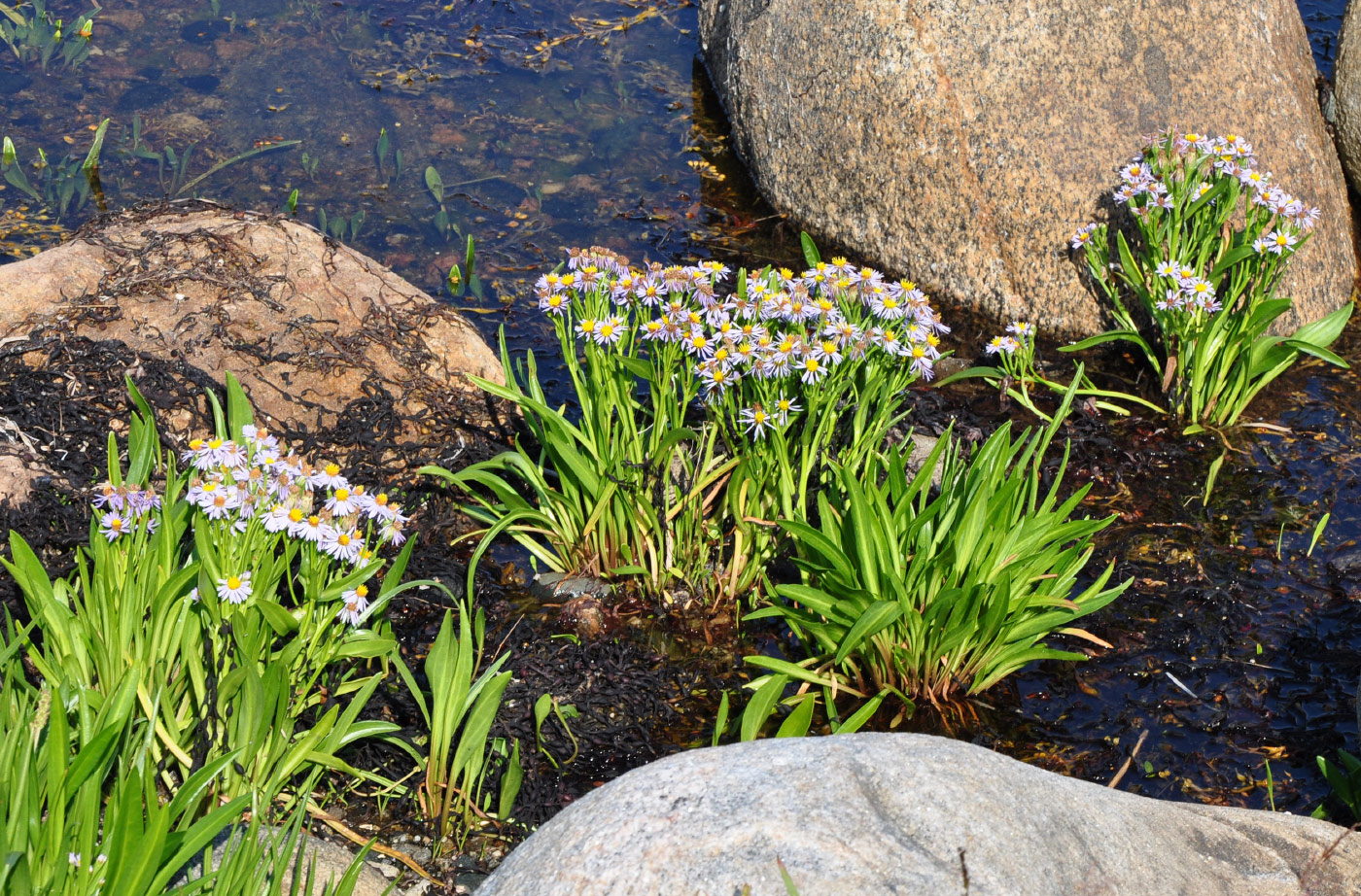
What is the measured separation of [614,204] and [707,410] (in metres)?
2.92

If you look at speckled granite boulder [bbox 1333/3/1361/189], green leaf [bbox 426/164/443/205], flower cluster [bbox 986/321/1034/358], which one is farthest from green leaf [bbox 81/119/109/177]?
speckled granite boulder [bbox 1333/3/1361/189]

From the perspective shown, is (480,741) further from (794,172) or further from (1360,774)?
(794,172)

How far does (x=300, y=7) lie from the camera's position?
772 cm

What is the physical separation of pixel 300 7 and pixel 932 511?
6591mm

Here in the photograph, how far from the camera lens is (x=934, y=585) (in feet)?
10.2

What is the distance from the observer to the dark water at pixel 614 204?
334cm

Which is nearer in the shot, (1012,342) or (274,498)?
(274,498)

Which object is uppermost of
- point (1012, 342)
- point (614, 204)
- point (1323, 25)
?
point (1323, 25)

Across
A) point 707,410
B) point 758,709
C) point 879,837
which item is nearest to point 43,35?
point 707,410

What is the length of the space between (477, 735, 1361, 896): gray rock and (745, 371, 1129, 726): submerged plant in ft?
2.61

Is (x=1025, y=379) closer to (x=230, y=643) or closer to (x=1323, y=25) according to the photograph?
(x=230, y=643)

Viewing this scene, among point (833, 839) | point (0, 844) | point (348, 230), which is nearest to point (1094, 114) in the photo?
point (348, 230)

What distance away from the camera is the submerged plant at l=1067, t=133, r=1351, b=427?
14.2 feet

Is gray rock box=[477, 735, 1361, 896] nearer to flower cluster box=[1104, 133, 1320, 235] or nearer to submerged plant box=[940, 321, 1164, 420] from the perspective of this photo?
submerged plant box=[940, 321, 1164, 420]
